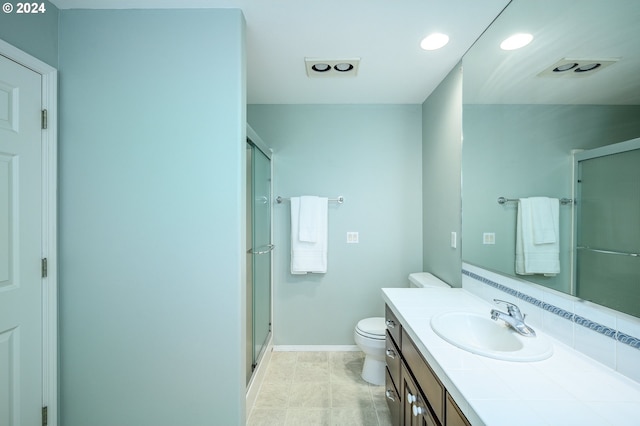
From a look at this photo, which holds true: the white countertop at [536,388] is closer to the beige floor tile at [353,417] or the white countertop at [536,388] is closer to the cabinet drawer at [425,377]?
the cabinet drawer at [425,377]

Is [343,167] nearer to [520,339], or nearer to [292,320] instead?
[292,320]

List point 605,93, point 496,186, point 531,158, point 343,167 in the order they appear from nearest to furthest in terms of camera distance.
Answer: point 605,93
point 531,158
point 496,186
point 343,167

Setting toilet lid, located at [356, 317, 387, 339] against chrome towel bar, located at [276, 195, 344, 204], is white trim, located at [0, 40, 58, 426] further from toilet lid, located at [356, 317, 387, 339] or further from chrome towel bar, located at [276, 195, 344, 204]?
toilet lid, located at [356, 317, 387, 339]

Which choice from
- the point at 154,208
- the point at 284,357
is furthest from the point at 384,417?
the point at 154,208

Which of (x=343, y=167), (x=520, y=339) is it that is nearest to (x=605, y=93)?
(x=520, y=339)

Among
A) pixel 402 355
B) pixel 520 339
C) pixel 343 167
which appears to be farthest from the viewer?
pixel 343 167

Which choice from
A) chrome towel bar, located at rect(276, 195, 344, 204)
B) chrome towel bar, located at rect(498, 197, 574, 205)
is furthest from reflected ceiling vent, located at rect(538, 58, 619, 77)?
chrome towel bar, located at rect(276, 195, 344, 204)

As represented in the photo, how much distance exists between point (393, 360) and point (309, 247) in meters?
1.25

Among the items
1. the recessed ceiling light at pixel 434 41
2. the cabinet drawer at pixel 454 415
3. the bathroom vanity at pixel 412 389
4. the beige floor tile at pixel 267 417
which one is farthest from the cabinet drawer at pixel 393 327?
the recessed ceiling light at pixel 434 41

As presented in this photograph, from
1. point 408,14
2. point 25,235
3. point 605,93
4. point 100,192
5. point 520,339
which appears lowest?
point 520,339

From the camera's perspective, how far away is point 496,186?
5.24 feet

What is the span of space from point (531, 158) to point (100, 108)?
2.16 m

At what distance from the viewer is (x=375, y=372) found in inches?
88.2

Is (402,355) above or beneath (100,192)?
beneath
